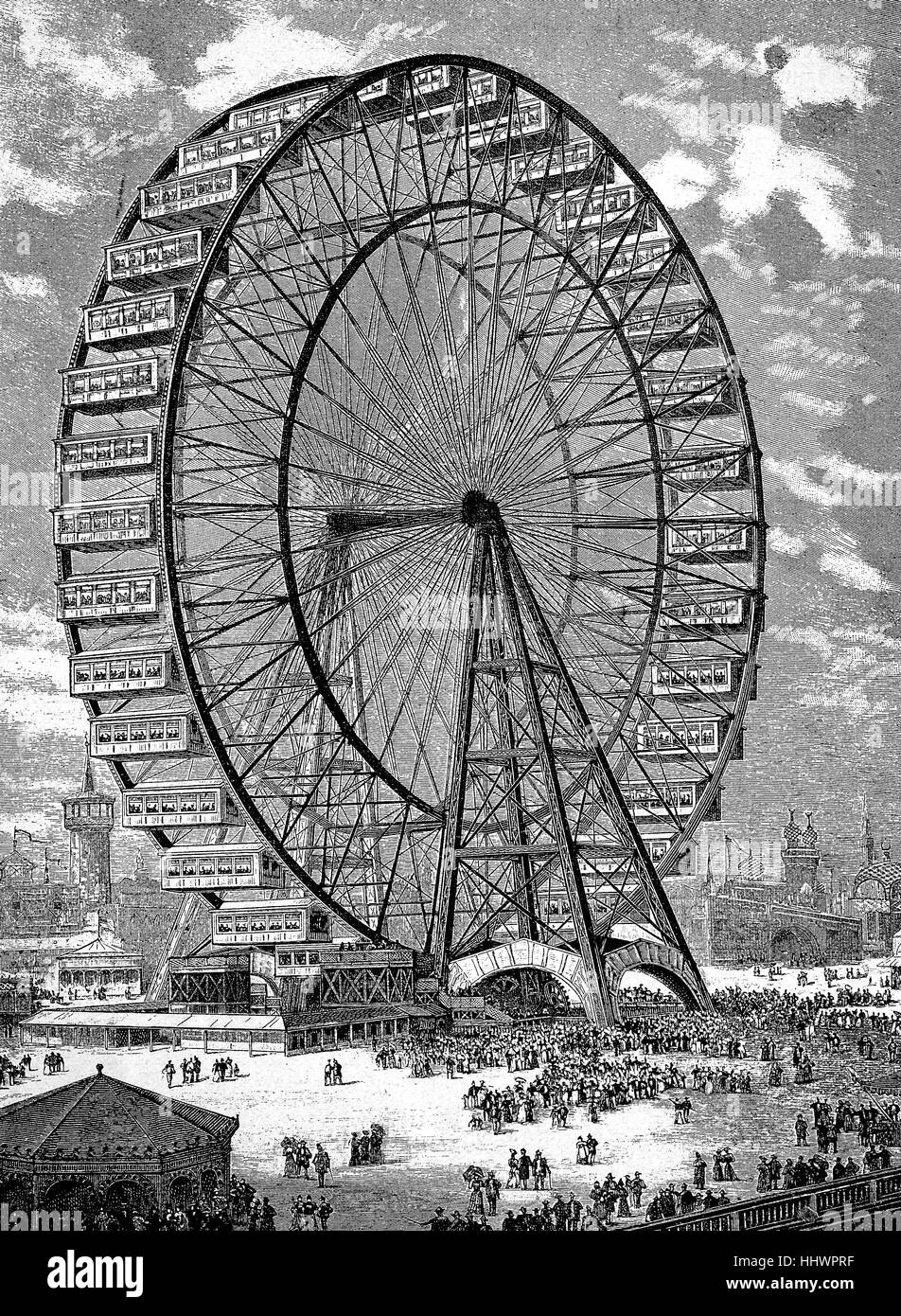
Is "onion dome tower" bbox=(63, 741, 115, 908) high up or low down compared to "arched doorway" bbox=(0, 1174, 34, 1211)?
up

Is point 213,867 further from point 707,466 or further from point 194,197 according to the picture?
point 707,466

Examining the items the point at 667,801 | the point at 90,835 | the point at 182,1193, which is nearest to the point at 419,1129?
the point at 182,1193

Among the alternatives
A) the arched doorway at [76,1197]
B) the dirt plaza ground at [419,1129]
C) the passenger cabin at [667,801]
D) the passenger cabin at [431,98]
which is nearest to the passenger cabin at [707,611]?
the passenger cabin at [667,801]

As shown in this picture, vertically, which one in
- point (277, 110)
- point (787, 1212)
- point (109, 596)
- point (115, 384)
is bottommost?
point (787, 1212)

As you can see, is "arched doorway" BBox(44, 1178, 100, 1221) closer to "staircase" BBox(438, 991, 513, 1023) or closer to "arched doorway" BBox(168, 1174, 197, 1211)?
"arched doorway" BBox(168, 1174, 197, 1211)

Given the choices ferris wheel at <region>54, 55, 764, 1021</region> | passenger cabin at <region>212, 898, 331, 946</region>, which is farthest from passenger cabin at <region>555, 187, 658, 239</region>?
passenger cabin at <region>212, 898, 331, 946</region>
